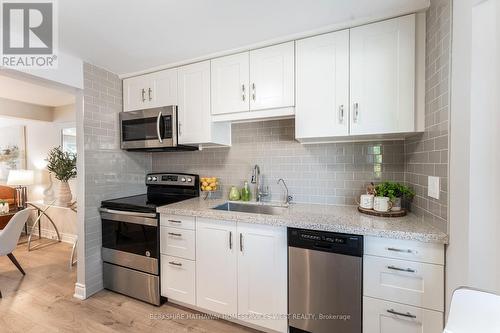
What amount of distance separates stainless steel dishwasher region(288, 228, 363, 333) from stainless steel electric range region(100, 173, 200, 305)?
1222 millimetres

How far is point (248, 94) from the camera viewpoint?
6.41 ft

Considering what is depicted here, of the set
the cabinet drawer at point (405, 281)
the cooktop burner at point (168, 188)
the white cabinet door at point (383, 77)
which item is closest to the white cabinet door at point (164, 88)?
the cooktop burner at point (168, 188)

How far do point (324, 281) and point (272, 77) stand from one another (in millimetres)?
1557

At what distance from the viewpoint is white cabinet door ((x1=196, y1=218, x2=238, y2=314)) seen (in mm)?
1765

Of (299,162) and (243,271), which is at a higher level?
(299,162)

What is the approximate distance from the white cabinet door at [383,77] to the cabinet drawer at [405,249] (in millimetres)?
718

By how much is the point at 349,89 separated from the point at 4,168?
19.5 ft

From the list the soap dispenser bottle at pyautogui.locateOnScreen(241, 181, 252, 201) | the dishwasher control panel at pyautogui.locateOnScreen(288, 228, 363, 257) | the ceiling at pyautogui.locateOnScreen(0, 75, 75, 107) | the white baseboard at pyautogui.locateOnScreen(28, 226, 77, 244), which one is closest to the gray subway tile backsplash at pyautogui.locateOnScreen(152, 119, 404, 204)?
the soap dispenser bottle at pyautogui.locateOnScreen(241, 181, 252, 201)

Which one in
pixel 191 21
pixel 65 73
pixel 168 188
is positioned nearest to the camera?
pixel 191 21

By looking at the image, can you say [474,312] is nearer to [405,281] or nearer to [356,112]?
[405,281]

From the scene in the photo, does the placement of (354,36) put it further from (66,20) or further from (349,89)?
(66,20)

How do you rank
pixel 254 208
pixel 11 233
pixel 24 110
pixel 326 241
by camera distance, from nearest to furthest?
pixel 326 241 < pixel 254 208 < pixel 11 233 < pixel 24 110

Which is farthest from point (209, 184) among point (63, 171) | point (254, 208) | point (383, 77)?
point (63, 171)

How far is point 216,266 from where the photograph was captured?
182 cm
